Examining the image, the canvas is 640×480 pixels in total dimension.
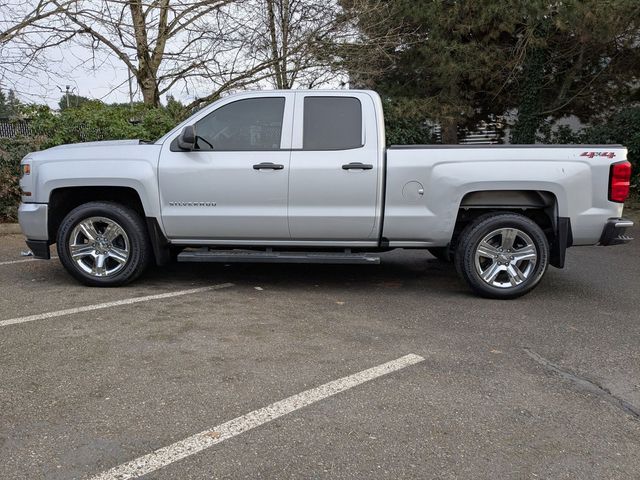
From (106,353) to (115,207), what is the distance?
2110mm

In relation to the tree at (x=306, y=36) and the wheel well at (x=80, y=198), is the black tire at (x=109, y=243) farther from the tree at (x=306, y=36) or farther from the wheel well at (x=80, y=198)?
the tree at (x=306, y=36)

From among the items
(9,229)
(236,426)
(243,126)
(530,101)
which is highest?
(530,101)

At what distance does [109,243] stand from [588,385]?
14.8ft

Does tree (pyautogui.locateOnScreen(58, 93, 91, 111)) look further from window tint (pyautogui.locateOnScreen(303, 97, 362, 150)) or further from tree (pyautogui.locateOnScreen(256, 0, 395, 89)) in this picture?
window tint (pyautogui.locateOnScreen(303, 97, 362, 150))

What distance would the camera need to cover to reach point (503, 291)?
5359 millimetres

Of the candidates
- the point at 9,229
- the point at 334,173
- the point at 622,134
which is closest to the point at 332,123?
the point at 334,173

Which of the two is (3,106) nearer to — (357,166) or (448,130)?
(357,166)

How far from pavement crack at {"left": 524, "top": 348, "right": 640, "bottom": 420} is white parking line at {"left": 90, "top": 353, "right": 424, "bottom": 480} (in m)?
0.94

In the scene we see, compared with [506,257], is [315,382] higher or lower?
lower

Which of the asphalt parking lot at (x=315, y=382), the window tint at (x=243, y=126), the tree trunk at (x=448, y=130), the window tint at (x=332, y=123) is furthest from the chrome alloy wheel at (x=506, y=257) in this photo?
the tree trunk at (x=448, y=130)

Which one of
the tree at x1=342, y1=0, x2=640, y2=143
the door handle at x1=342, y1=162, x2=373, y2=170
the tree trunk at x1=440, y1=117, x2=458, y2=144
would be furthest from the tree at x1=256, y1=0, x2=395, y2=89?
the door handle at x1=342, y1=162, x2=373, y2=170

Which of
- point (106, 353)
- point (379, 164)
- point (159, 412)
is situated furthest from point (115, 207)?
point (159, 412)

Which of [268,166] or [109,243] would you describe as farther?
[109,243]

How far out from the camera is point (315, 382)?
346 cm
